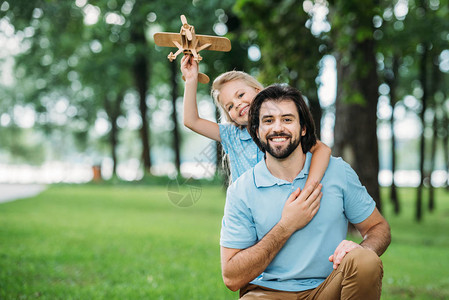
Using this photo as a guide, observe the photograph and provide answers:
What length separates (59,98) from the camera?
33.6m

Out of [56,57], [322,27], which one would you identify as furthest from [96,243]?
[56,57]

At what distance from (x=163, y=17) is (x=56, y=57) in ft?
40.5

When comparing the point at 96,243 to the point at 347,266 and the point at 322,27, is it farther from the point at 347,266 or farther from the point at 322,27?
the point at 347,266

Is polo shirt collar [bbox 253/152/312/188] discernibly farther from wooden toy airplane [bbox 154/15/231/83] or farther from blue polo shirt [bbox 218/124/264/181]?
wooden toy airplane [bbox 154/15/231/83]

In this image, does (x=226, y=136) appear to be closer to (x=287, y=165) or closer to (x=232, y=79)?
(x=232, y=79)

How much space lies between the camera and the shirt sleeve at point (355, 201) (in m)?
2.77

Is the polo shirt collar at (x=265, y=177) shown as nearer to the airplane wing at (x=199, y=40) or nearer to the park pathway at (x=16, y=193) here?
the airplane wing at (x=199, y=40)

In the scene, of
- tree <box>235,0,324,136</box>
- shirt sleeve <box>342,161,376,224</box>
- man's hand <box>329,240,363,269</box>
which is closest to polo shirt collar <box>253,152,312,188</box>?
shirt sleeve <box>342,161,376,224</box>

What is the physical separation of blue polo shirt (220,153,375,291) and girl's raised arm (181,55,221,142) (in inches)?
35.0

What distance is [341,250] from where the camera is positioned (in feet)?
8.30

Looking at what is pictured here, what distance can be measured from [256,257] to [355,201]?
2.18 ft

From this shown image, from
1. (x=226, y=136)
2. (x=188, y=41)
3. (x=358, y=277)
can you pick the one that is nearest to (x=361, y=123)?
(x=226, y=136)

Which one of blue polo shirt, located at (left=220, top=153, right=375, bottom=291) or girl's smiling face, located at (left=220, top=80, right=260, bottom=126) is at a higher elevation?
girl's smiling face, located at (left=220, top=80, right=260, bottom=126)

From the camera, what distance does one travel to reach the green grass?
566 cm
